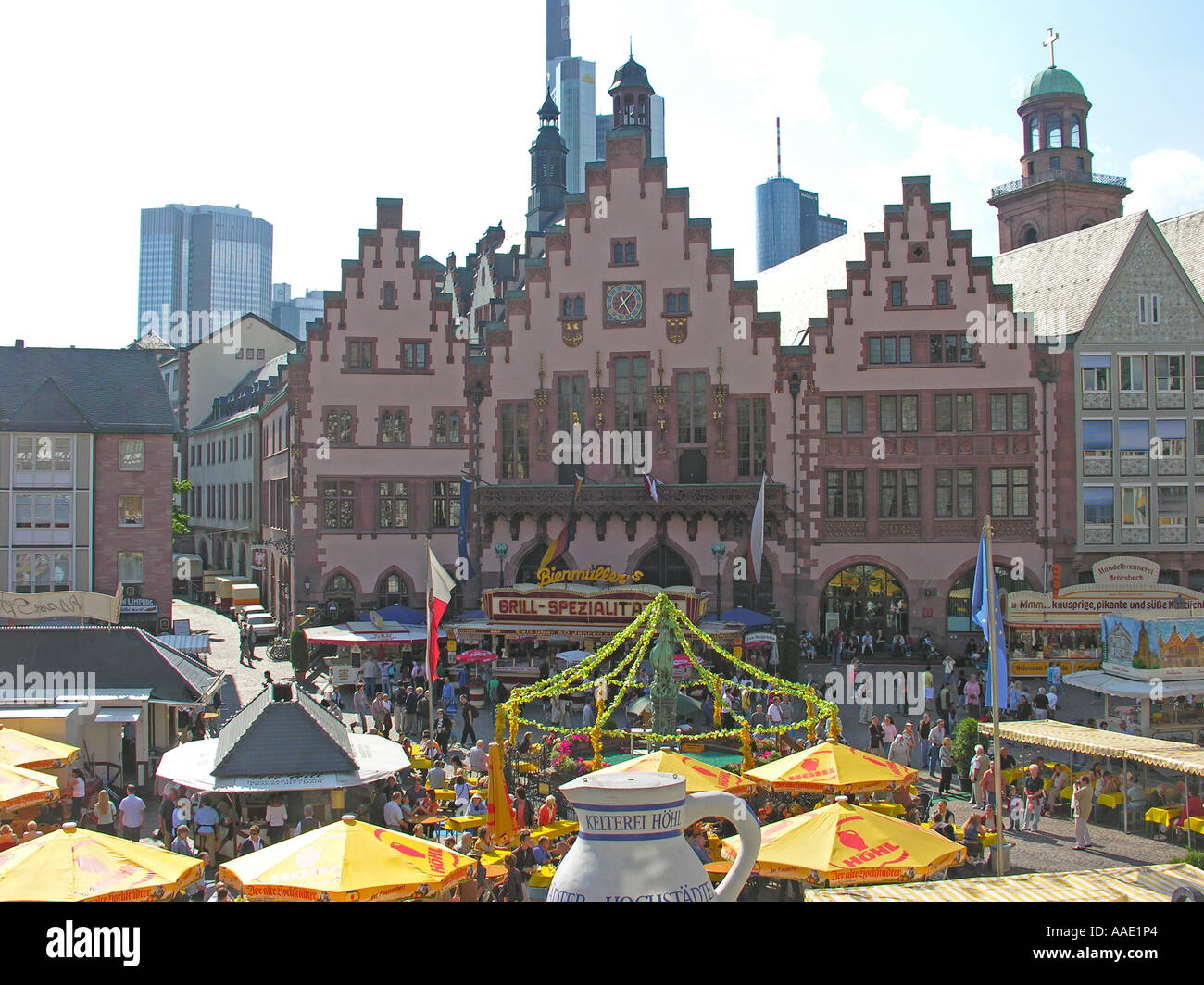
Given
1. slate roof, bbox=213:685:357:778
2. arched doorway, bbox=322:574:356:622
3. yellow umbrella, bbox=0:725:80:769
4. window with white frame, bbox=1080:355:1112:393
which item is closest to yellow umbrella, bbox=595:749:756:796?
slate roof, bbox=213:685:357:778

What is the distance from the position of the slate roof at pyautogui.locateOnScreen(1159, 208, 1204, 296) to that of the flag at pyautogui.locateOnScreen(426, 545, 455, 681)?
1452 inches

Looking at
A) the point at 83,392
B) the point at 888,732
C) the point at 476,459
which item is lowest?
the point at 888,732

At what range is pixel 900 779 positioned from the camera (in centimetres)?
2309

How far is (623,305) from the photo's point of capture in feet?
166

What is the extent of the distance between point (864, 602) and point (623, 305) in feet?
52.5

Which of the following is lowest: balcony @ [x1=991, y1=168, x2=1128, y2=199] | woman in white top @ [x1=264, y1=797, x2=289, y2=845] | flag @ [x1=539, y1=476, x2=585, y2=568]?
woman in white top @ [x1=264, y1=797, x2=289, y2=845]

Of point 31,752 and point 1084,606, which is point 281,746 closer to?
point 31,752

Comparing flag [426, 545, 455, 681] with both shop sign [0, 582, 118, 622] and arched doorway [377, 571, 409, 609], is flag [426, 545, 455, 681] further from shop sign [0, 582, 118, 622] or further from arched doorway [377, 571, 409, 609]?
arched doorway [377, 571, 409, 609]

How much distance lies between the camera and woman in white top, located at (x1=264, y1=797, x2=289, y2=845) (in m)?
21.5

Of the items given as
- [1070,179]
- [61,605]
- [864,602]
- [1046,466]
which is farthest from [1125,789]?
[1070,179]

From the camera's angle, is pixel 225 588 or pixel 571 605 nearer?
pixel 571 605

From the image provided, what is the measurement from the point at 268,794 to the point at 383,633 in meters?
19.8
